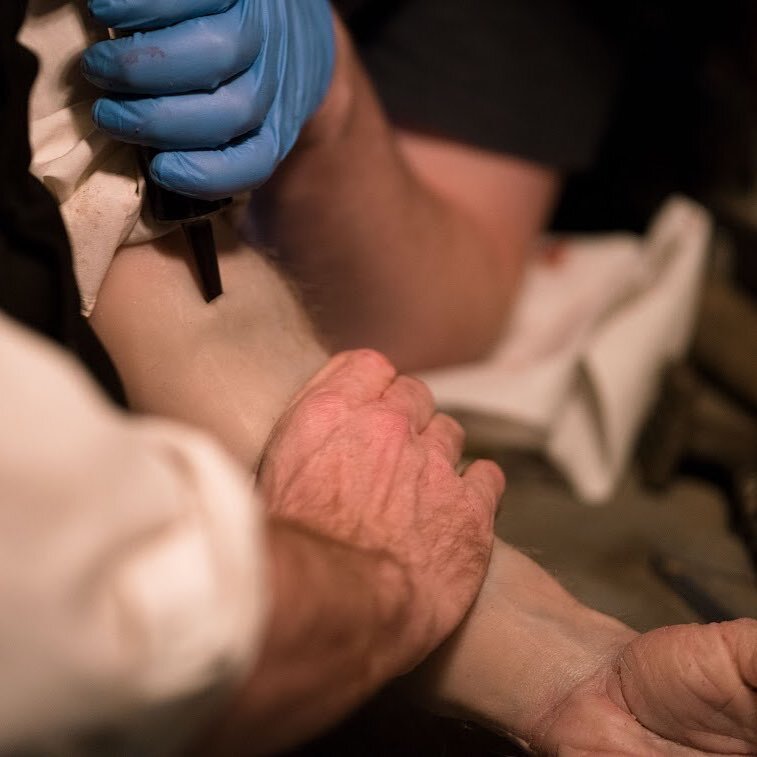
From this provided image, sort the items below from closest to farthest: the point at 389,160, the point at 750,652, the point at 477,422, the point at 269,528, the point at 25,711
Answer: the point at 25,711
the point at 269,528
the point at 750,652
the point at 389,160
the point at 477,422

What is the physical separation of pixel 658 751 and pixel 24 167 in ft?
1.83

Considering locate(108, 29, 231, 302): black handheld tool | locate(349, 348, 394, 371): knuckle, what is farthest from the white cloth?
locate(349, 348, 394, 371): knuckle

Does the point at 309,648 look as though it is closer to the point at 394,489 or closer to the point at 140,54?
the point at 394,489

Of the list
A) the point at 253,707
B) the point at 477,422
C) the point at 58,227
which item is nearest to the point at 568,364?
the point at 477,422

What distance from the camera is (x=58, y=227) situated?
0.61 meters

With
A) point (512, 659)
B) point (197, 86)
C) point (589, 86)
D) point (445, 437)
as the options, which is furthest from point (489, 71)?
point (512, 659)

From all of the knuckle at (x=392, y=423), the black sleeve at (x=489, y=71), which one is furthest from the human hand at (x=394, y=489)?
the black sleeve at (x=489, y=71)

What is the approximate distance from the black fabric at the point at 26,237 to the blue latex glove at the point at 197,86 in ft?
0.17

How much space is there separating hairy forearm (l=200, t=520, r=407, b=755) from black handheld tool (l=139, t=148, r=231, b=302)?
0.90 feet

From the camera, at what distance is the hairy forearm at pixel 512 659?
0.60 meters

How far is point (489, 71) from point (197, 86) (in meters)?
0.61

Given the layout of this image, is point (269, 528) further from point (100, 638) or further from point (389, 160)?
point (389, 160)

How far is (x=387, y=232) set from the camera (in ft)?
3.00

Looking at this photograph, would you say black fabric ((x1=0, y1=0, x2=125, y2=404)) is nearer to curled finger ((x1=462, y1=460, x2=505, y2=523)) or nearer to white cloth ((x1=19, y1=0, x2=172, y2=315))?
white cloth ((x1=19, y1=0, x2=172, y2=315))
